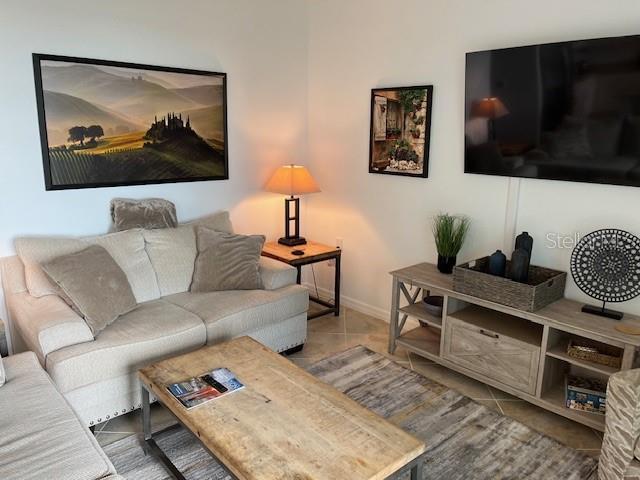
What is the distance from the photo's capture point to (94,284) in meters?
2.70

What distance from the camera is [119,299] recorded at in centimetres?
278

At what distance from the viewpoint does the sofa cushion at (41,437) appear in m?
1.62

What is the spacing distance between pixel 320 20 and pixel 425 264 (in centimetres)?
221

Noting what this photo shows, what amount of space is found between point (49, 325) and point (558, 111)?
289cm

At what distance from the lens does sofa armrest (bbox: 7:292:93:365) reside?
240cm

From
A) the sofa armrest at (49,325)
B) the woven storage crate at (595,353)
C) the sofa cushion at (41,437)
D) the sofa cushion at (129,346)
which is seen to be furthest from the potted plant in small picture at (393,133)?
the sofa cushion at (41,437)

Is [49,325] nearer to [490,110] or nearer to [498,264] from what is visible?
[498,264]

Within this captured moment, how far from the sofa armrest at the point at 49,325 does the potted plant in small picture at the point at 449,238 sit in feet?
7.13

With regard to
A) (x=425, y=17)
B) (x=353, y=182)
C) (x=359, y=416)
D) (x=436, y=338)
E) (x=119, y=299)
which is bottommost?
(x=436, y=338)

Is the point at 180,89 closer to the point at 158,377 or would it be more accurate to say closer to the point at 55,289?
the point at 55,289

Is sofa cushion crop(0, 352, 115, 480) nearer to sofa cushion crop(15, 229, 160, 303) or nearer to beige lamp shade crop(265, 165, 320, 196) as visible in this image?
sofa cushion crop(15, 229, 160, 303)

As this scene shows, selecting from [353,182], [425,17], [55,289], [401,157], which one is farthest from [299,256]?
[425,17]

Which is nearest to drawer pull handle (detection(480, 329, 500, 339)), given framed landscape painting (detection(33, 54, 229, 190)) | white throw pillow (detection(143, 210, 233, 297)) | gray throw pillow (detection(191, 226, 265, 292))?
gray throw pillow (detection(191, 226, 265, 292))

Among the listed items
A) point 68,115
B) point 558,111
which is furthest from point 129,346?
point 558,111
